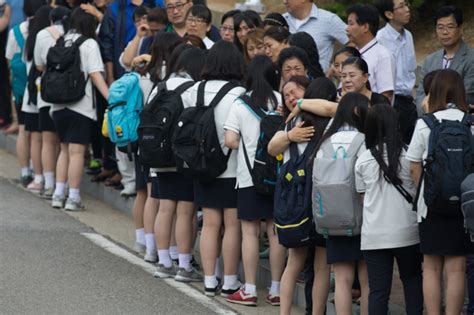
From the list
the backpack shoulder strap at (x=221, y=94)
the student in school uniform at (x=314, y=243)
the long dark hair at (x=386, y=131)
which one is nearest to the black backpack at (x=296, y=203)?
the student in school uniform at (x=314, y=243)

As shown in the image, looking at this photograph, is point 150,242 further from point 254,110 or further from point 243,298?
point 254,110

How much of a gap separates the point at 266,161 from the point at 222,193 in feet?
2.37

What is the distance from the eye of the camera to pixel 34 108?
A: 1495cm

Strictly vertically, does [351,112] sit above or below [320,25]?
below

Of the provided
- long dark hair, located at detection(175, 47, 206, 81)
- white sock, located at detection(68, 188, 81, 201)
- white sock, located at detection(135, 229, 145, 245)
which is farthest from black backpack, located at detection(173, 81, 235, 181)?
white sock, located at detection(68, 188, 81, 201)

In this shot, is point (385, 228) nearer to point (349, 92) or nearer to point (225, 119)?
point (349, 92)

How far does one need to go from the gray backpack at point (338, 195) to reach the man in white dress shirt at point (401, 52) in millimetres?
2548

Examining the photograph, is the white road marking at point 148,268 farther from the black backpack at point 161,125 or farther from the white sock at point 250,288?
the black backpack at point 161,125

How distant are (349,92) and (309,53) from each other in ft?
6.56

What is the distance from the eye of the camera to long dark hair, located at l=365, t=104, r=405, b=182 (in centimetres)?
859

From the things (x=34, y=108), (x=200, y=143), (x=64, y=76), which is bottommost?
(x=34, y=108)

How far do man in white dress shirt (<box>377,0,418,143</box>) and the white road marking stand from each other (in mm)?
2350

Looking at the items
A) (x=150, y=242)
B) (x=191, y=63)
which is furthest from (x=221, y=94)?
(x=150, y=242)

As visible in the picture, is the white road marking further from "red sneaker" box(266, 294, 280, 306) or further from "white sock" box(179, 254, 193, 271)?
"red sneaker" box(266, 294, 280, 306)
